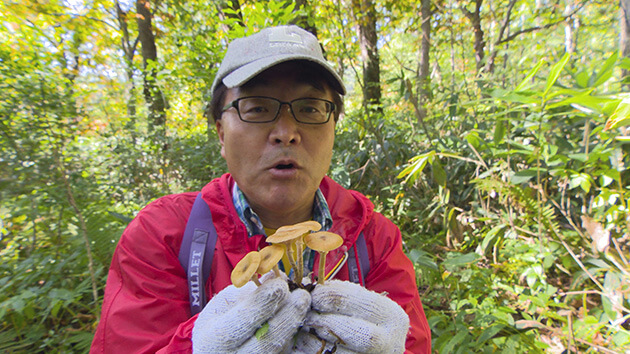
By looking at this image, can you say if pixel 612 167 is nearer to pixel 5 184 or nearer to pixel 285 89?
pixel 285 89

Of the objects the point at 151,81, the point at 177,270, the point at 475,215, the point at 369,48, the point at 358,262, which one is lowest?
the point at 475,215

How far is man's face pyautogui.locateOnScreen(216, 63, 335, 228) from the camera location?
1413 mm

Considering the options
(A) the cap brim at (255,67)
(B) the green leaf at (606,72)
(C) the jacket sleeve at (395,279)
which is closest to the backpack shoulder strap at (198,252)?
(A) the cap brim at (255,67)

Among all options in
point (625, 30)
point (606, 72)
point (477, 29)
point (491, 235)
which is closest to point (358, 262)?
point (491, 235)

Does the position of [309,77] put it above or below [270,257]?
above

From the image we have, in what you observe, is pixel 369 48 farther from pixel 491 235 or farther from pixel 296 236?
pixel 296 236

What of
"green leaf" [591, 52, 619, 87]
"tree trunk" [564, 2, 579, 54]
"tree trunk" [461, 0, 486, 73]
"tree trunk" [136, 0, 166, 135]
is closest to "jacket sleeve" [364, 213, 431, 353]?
"green leaf" [591, 52, 619, 87]

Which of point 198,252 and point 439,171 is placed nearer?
point 198,252

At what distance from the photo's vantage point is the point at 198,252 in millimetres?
1429

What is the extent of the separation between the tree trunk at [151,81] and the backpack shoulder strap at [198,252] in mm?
4709

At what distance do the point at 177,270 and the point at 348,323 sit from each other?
2.90 ft

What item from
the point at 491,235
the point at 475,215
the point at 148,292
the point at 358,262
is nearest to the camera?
the point at 148,292

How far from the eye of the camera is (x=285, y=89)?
1.44m

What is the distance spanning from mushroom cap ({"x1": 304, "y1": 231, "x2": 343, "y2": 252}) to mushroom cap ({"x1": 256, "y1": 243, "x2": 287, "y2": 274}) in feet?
0.27
